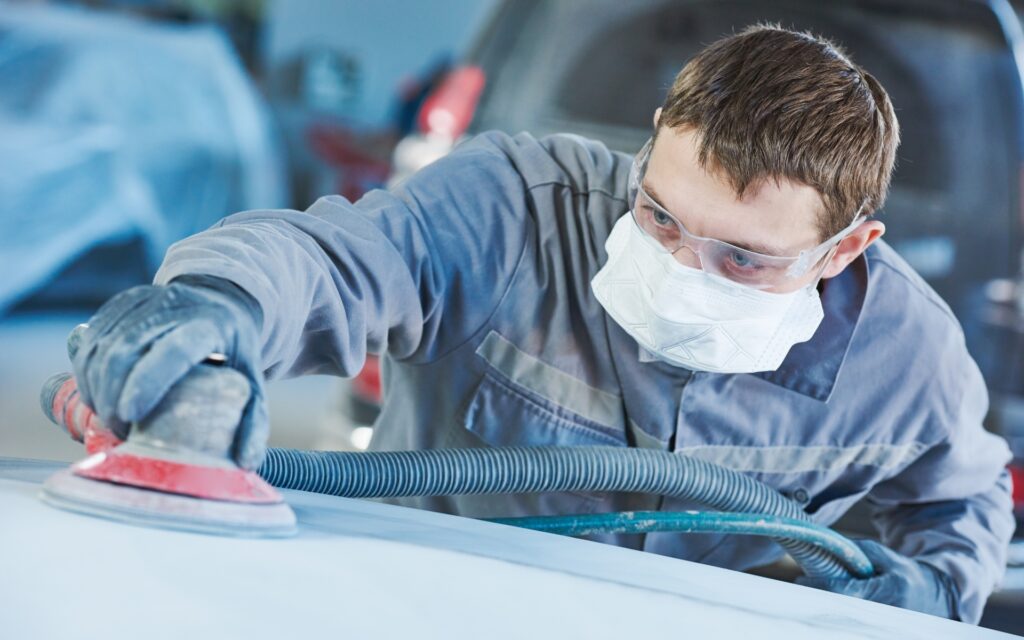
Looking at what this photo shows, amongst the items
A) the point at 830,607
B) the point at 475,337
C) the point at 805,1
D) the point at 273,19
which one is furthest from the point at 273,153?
the point at 830,607

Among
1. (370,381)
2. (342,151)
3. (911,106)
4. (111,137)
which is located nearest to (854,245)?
(911,106)

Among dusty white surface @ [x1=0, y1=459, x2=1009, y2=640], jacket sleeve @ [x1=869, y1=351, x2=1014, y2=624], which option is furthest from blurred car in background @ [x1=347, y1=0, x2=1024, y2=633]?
dusty white surface @ [x1=0, y1=459, x2=1009, y2=640]

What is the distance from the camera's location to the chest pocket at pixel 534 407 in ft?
4.29

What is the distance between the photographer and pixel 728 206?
3.82 ft

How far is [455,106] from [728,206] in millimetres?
1341

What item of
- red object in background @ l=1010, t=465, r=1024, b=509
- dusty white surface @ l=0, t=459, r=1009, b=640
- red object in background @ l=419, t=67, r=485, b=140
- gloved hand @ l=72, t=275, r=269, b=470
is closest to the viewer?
dusty white surface @ l=0, t=459, r=1009, b=640

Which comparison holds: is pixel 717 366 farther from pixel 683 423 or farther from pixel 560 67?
pixel 560 67

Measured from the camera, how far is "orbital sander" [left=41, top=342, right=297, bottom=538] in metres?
0.73

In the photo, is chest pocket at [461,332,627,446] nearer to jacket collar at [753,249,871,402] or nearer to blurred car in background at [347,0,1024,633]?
jacket collar at [753,249,871,402]

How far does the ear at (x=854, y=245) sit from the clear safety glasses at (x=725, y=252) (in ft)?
0.11

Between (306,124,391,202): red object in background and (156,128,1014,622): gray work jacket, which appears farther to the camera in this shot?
(306,124,391,202): red object in background

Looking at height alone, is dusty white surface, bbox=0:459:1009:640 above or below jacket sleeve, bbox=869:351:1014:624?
above

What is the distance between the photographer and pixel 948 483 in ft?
4.77

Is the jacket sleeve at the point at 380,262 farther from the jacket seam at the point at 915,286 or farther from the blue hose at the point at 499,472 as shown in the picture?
the jacket seam at the point at 915,286
